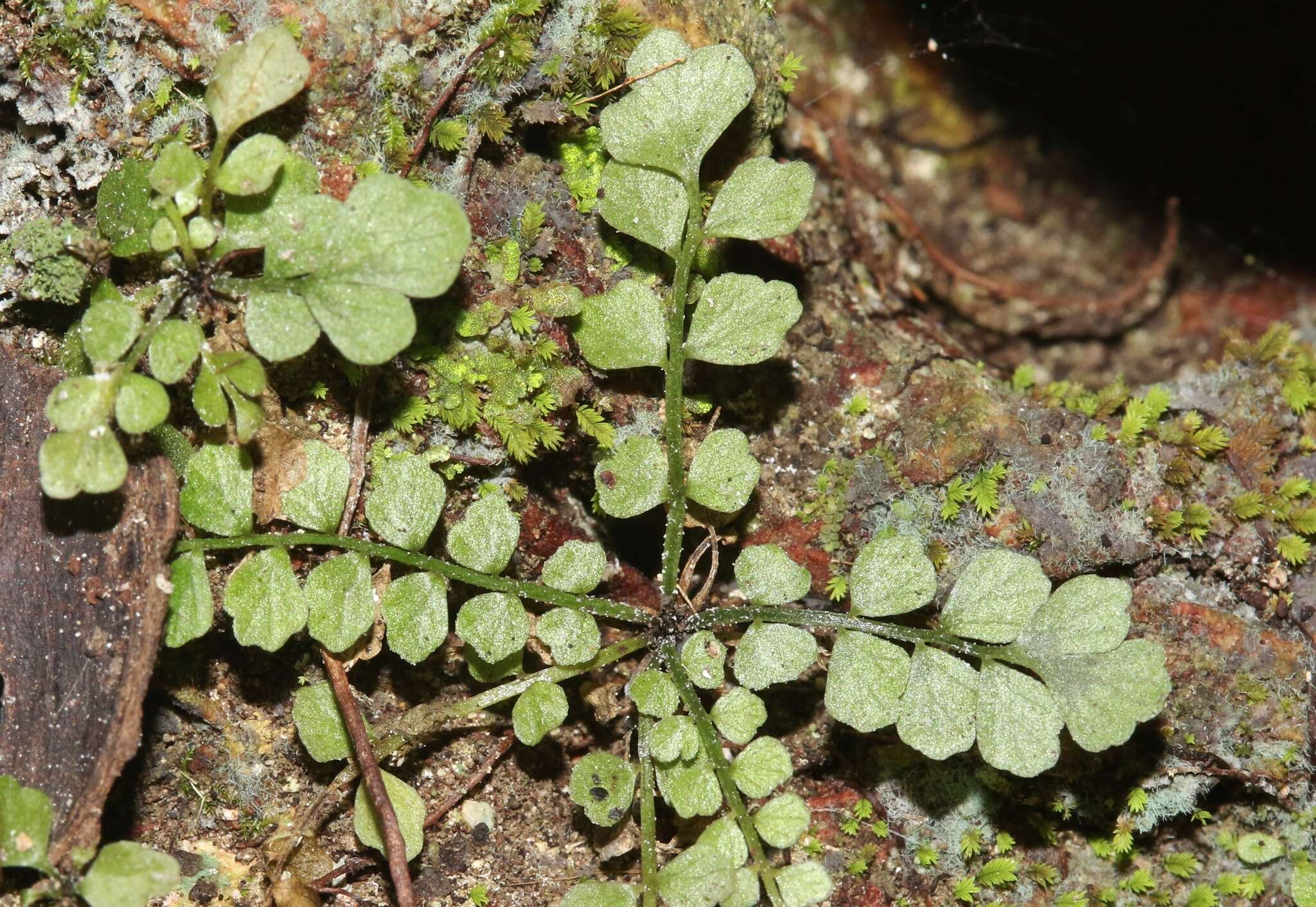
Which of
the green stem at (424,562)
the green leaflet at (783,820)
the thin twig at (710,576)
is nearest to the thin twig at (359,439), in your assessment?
the green stem at (424,562)

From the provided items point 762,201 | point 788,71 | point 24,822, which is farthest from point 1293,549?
point 24,822

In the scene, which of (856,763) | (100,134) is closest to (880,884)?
(856,763)

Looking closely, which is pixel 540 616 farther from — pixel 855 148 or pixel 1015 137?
pixel 1015 137

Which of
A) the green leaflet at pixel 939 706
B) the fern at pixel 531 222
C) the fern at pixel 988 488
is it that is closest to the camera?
the green leaflet at pixel 939 706

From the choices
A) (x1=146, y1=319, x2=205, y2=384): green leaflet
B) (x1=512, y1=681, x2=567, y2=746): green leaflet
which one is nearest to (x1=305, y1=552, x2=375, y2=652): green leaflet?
(x1=512, y1=681, x2=567, y2=746): green leaflet

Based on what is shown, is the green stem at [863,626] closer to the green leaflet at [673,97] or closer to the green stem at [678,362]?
the green stem at [678,362]
